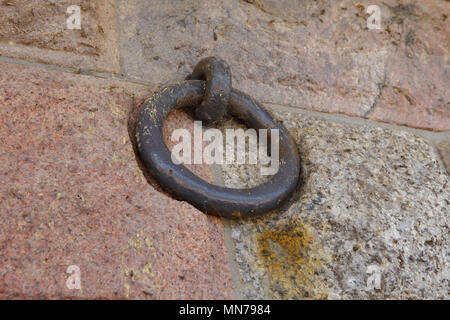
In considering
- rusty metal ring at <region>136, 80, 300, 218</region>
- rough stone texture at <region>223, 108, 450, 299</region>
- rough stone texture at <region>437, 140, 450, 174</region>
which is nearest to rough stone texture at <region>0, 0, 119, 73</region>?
rusty metal ring at <region>136, 80, 300, 218</region>

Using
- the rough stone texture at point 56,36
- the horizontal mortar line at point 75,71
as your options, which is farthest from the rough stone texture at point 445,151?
the rough stone texture at point 56,36

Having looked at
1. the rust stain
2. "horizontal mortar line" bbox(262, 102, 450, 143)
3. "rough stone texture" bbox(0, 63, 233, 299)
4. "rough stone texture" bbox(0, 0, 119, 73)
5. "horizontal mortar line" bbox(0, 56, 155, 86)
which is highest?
"rough stone texture" bbox(0, 0, 119, 73)

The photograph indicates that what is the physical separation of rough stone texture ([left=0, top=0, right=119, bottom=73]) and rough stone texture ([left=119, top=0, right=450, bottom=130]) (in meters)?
0.06

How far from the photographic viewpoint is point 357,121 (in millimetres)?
1246

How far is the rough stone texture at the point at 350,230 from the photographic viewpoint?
90 cm

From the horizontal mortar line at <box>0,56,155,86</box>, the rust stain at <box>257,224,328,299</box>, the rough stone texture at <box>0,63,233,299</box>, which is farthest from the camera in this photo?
the horizontal mortar line at <box>0,56,155,86</box>

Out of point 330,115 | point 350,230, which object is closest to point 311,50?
point 330,115

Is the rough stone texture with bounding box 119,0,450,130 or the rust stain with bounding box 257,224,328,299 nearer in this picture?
the rust stain with bounding box 257,224,328,299

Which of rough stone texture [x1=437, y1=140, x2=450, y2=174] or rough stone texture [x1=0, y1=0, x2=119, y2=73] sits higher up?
rough stone texture [x1=0, y1=0, x2=119, y2=73]

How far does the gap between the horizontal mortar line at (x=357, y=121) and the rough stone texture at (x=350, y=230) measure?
3.8 inches

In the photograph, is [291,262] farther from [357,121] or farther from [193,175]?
[357,121]

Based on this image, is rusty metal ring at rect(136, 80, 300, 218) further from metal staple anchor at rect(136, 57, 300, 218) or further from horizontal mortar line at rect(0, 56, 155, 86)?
horizontal mortar line at rect(0, 56, 155, 86)

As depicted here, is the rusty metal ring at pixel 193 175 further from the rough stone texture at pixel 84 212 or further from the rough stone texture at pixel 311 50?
the rough stone texture at pixel 311 50

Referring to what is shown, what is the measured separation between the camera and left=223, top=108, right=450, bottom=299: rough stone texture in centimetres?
90
